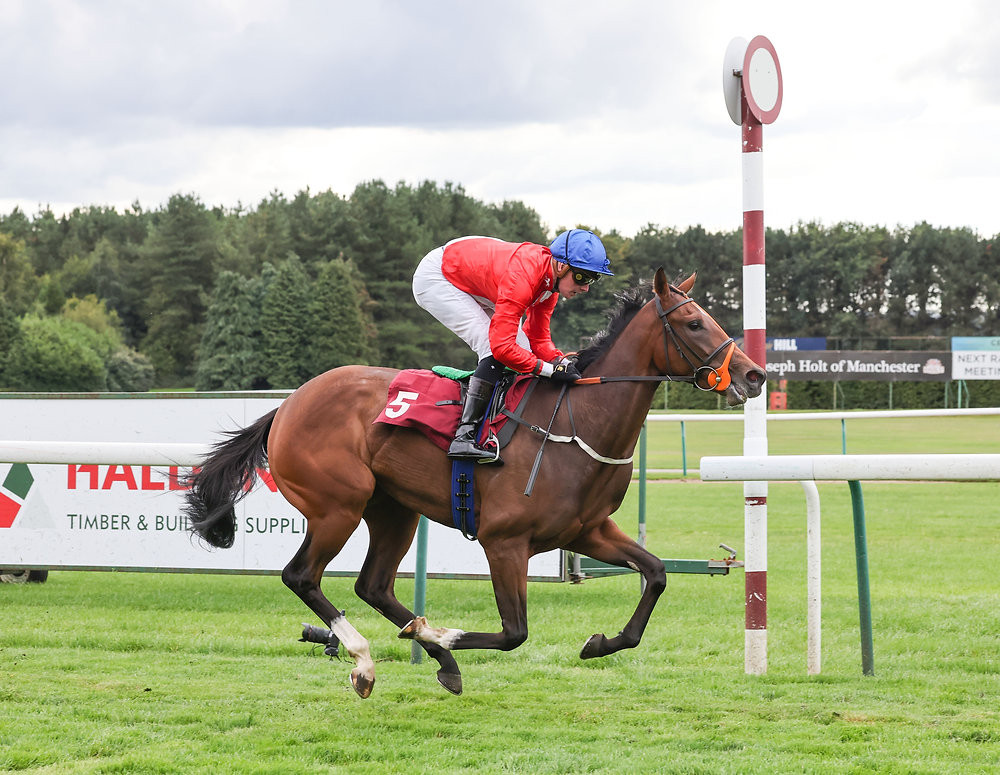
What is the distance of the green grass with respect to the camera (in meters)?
3.61

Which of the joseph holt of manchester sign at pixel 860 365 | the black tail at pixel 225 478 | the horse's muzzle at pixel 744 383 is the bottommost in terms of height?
the joseph holt of manchester sign at pixel 860 365

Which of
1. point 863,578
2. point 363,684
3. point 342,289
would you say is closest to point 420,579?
point 363,684

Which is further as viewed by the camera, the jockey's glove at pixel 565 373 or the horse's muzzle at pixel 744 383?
the jockey's glove at pixel 565 373

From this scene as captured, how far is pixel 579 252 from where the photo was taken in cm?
423

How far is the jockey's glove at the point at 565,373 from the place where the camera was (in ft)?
14.0

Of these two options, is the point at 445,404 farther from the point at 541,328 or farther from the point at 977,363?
the point at 977,363

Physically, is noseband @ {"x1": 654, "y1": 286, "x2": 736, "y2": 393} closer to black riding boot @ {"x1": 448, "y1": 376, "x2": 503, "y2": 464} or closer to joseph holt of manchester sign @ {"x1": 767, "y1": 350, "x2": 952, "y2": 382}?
black riding boot @ {"x1": 448, "y1": 376, "x2": 503, "y2": 464}

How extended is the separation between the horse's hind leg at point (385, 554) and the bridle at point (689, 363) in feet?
3.45

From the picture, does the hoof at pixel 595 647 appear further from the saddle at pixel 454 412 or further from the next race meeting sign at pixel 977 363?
the next race meeting sign at pixel 977 363

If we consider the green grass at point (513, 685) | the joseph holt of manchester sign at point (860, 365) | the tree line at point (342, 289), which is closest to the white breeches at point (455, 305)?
the green grass at point (513, 685)

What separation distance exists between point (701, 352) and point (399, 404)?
1170 mm

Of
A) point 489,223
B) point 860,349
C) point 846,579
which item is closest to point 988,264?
point 860,349

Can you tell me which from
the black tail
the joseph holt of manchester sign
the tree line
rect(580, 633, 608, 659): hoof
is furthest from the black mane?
the tree line

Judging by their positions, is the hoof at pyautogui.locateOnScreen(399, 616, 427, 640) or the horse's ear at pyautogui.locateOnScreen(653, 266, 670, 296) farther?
the hoof at pyautogui.locateOnScreen(399, 616, 427, 640)
